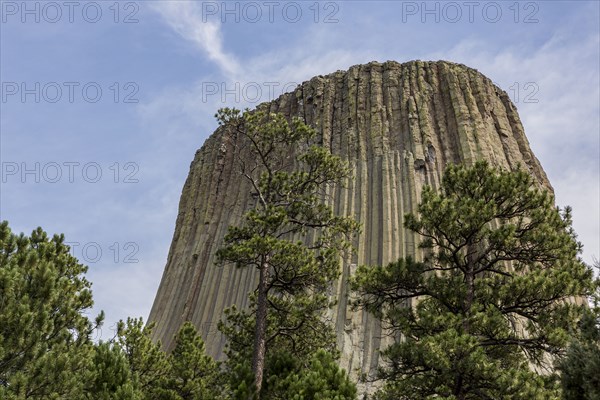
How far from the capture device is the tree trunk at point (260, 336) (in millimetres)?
15549

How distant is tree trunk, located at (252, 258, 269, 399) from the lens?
51.0ft

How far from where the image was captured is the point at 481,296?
15.1 meters

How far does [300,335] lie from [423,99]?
29.6 meters

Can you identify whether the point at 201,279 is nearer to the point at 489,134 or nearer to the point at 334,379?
the point at 489,134

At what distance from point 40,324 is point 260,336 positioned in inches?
219

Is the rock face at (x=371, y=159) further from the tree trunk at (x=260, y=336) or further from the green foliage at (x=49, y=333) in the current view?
the green foliage at (x=49, y=333)

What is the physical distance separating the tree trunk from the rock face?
1611 centimetres

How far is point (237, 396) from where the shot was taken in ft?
47.3

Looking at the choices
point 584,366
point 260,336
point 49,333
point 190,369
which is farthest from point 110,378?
point 584,366

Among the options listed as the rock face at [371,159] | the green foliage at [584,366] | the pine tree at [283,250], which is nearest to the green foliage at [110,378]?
the pine tree at [283,250]

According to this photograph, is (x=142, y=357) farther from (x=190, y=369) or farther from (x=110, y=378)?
(x=110, y=378)

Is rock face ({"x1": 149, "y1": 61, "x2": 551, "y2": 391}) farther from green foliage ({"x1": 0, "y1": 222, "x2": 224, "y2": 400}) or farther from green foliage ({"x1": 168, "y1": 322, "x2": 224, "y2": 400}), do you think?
green foliage ({"x1": 0, "y1": 222, "x2": 224, "y2": 400})

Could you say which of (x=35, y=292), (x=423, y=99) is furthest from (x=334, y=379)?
(x=423, y=99)

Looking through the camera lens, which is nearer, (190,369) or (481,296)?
(481,296)
